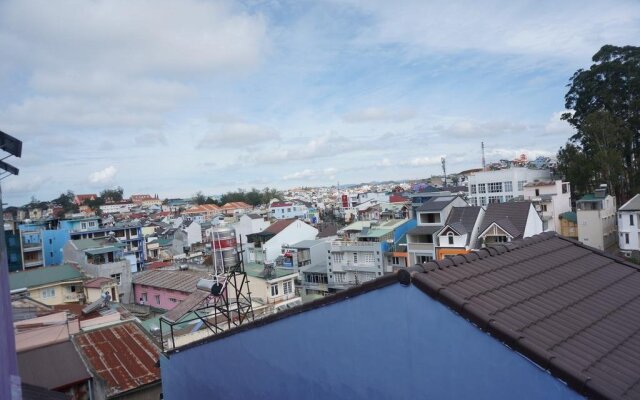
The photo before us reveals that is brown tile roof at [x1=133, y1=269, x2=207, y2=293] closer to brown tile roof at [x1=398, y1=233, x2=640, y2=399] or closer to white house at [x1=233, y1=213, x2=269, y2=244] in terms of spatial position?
white house at [x1=233, y1=213, x2=269, y2=244]

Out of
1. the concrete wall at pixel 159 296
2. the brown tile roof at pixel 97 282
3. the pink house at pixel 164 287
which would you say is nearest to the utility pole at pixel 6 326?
the pink house at pixel 164 287

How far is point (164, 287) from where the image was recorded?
22.5m

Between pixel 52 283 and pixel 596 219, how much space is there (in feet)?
111

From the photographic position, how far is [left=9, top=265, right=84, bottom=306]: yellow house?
2142cm

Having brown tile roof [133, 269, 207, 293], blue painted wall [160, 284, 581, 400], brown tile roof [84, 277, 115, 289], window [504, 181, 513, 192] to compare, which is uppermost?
window [504, 181, 513, 192]

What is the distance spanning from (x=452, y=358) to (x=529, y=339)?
1.75 ft

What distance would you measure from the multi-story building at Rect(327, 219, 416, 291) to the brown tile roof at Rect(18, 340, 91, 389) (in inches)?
740

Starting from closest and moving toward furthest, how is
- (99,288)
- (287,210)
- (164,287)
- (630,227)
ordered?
(99,288) → (164,287) → (630,227) → (287,210)

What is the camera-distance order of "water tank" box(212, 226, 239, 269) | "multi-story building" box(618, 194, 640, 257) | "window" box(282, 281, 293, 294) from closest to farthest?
"water tank" box(212, 226, 239, 269) → "window" box(282, 281, 293, 294) → "multi-story building" box(618, 194, 640, 257)

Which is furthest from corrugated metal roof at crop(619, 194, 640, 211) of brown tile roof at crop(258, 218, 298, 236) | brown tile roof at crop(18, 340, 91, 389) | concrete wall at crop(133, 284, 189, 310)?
brown tile roof at crop(18, 340, 91, 389)

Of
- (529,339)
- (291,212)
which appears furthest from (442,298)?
(291,212)

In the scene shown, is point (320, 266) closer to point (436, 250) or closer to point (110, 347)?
point (436, 250)

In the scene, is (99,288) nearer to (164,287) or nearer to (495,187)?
(164,287)

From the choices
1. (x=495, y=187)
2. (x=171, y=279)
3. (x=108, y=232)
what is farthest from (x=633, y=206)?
(x=108, y=232)
